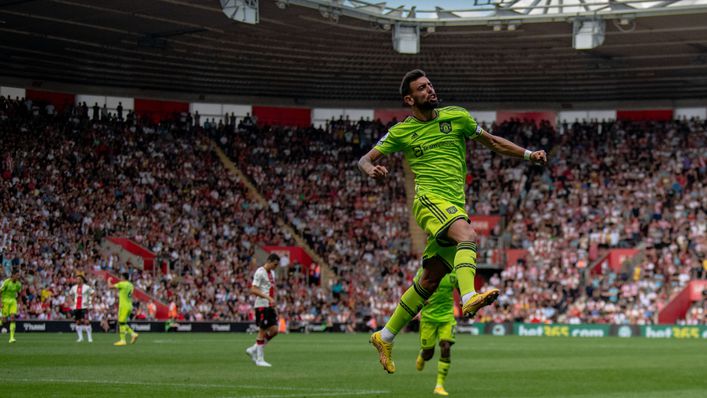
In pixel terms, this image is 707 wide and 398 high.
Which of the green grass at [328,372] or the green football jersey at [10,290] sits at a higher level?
the green football jersey at [10,290]

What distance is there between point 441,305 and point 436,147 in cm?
485

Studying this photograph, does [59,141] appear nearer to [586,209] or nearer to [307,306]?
[307,306]

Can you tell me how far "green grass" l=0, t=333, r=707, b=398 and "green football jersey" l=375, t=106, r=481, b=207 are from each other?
5.19 metres

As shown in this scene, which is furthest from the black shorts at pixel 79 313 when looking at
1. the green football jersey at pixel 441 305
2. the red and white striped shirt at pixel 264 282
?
the green football jersey at pixel 441 305

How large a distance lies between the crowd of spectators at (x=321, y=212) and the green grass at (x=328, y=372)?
15.9 metres

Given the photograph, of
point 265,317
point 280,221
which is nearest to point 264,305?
point 265,317

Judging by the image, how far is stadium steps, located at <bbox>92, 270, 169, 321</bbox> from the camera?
4672 centimetres

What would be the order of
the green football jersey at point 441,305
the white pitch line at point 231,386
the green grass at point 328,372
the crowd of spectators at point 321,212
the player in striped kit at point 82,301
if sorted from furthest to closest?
the crowd of spectators at point 321,212 → the player in striped kit at point 82,301 → the green grass at point 328,372 → the white pitch line at point 231,386 → the green football jersey at point 441,305

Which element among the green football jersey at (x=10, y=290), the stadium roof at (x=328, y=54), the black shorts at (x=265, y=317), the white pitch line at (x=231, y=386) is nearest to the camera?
the white pitch line at (x=231, y=386)

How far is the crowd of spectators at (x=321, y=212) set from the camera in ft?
159

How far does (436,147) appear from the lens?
37.4ft

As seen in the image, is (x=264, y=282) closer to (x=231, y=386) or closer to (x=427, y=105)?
(x=231, y=386)

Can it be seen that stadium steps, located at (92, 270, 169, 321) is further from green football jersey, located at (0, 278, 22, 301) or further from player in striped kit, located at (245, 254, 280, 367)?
player in striped kit, located at (245, 254, 280, 367)

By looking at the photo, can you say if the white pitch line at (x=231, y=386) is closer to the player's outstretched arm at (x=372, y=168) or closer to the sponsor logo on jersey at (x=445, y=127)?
the player's outstretched arm at (x=372, y=168)
